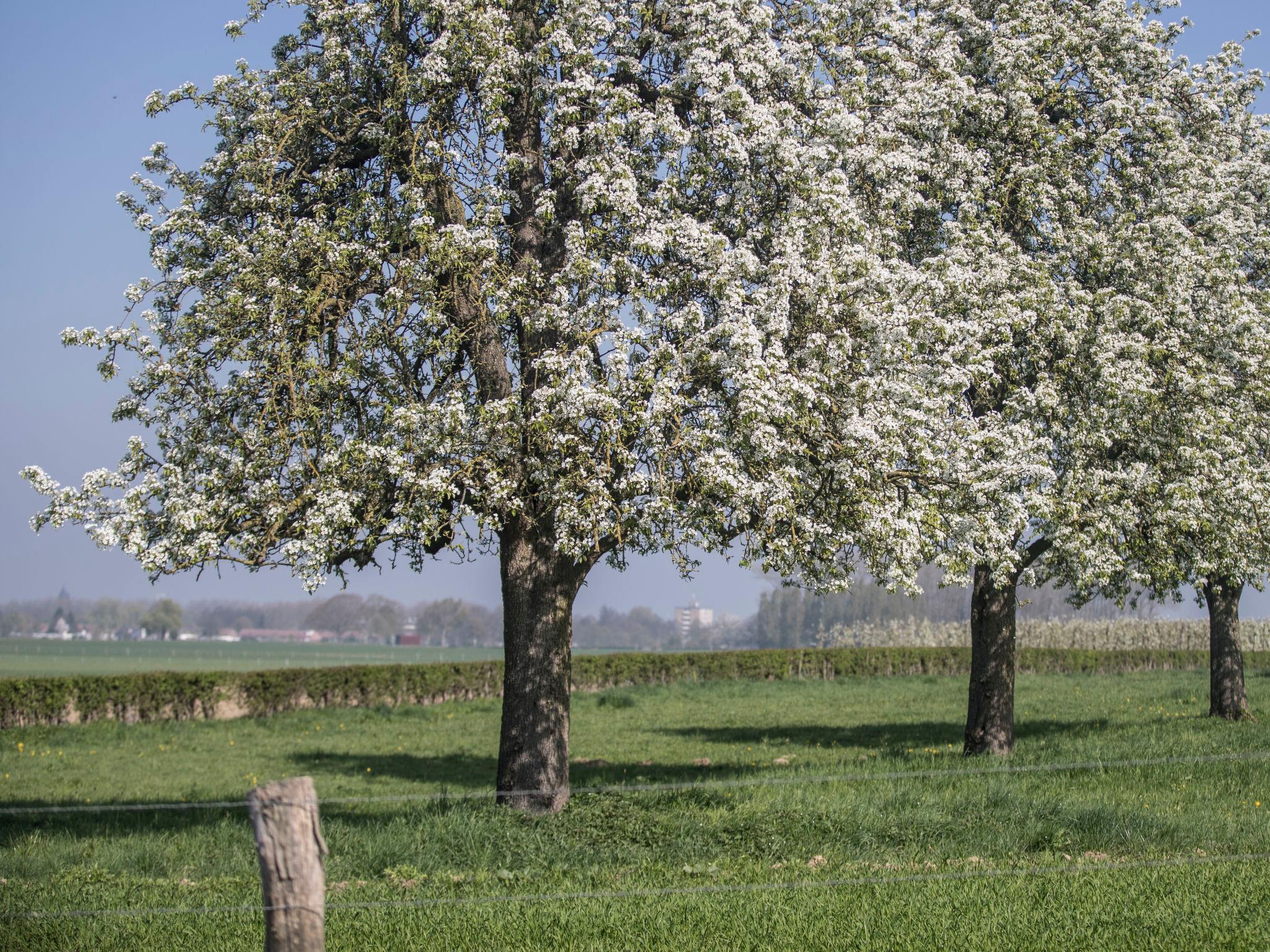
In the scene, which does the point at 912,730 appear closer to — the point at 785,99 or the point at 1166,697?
the point at 1166,697

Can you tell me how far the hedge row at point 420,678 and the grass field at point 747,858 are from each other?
36.0 feet

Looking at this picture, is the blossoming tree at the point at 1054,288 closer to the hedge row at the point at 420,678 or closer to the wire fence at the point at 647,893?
the wire fence at the point at 647,893

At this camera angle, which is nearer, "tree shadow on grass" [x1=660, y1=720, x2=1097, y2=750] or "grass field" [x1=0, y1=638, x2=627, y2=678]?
"tree shadow on grass" [x1=660, y1=720, x2=1097, y2=750]

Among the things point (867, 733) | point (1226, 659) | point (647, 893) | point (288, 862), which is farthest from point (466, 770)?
point (288, 862)

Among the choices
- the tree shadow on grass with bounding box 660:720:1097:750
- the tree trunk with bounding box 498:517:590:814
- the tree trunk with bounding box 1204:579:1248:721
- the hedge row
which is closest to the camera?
the tree trunk with bounding box 498:517:590:814

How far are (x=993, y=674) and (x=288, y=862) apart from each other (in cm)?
1623

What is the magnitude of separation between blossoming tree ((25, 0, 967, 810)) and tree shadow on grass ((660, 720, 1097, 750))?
477 inches

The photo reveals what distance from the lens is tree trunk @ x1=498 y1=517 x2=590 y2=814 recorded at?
1413 cm

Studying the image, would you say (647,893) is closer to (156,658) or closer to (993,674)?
(993,674)

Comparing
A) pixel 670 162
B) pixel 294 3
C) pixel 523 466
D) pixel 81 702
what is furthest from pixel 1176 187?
pixel 81 702

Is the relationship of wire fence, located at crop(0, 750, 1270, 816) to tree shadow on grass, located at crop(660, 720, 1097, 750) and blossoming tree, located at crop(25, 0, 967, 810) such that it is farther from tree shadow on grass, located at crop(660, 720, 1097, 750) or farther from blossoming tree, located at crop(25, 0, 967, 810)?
tree shadow on grass, located at crop(660, 720, 1097, 750)

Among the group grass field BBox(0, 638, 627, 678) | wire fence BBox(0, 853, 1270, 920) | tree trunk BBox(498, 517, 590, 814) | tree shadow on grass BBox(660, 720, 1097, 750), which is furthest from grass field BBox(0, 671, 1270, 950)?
grass field BBox(0, 638, 627, 678)

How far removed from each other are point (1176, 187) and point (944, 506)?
7825 millimetres

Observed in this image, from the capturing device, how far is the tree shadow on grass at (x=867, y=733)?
80.8 feet
